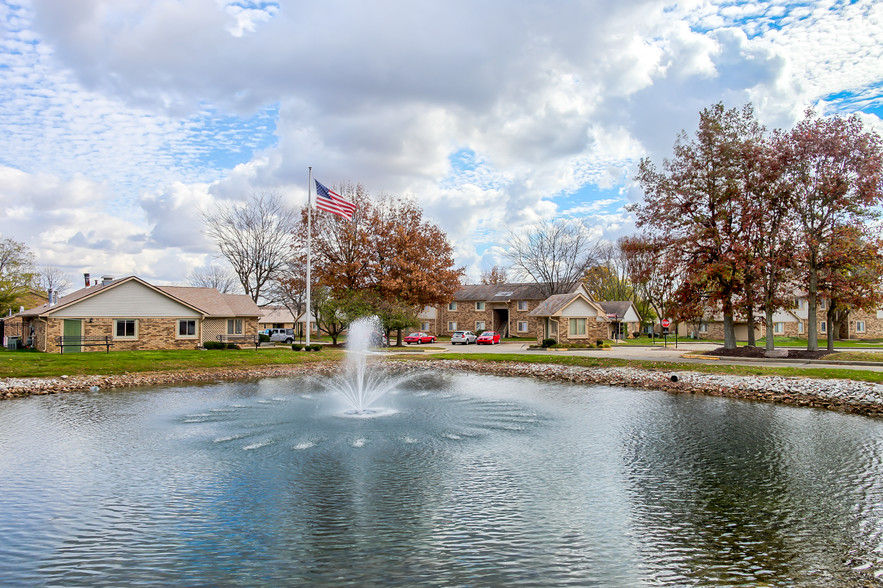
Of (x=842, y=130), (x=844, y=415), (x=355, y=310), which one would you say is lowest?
(x=844, y=415)

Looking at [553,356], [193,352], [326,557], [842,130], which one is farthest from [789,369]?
[193,352]

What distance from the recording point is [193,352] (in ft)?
112

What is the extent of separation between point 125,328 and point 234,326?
1128 cm

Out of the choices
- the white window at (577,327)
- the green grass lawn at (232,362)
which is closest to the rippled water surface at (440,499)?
the green grass lawn at (232,362)

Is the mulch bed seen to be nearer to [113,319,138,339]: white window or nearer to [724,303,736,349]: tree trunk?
[724,303,736,349]: tree trunk

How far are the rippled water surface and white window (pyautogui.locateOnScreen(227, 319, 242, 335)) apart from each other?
32.3 m

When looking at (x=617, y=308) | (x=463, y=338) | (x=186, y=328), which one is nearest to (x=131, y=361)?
(x=186, y=328)

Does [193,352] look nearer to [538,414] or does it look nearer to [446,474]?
[538,414]

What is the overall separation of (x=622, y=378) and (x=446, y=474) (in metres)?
18.1

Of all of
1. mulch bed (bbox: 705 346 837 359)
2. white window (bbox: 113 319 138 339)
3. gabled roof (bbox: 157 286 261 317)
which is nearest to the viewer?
mulch bed (bbox: 705 346 837 359)

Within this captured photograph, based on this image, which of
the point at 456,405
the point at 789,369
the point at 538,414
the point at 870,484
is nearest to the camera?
the point at 870,484

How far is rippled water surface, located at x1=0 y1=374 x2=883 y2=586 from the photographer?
6.77 metres

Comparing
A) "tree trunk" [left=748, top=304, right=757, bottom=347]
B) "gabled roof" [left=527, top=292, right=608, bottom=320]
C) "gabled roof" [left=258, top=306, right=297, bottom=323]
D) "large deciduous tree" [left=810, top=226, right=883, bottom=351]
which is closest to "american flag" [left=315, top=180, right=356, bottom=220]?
"gabled roof" [left=527, top=292, right=608, bottom=320]

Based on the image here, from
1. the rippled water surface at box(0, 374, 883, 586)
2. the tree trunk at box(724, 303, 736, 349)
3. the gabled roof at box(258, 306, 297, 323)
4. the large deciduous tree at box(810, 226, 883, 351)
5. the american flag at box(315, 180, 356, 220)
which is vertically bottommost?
the rippled water surface at box(0, 374, 883, 586)
